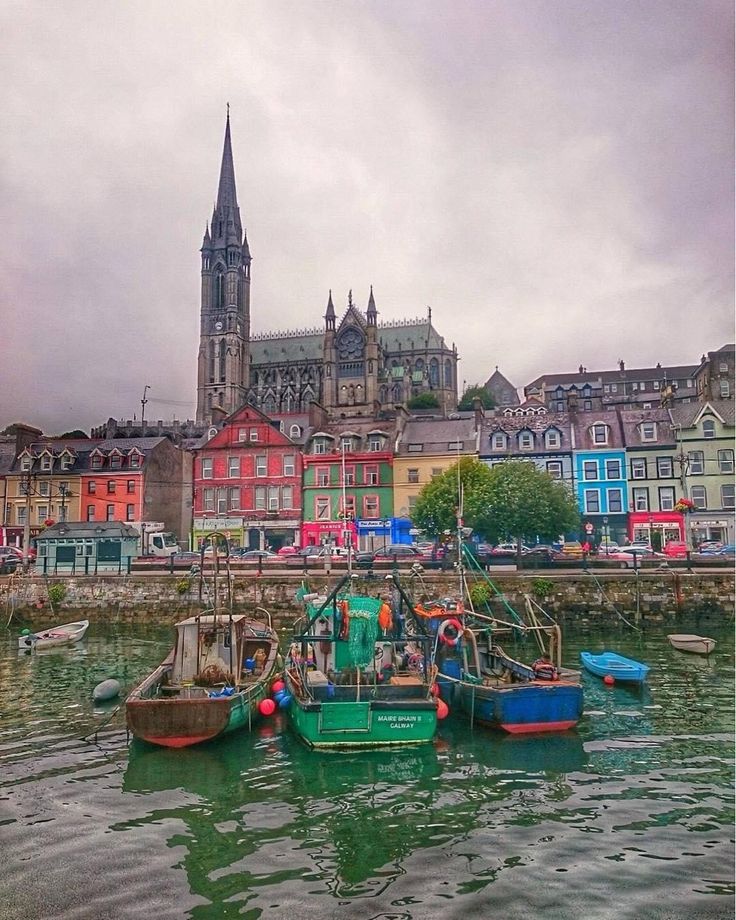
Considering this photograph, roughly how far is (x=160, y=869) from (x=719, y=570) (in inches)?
1394

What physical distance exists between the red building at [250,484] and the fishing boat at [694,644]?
1513 inches

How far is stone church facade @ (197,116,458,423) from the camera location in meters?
130

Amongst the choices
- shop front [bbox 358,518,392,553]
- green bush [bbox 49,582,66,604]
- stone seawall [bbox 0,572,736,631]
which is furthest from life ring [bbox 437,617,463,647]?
shop front [bbox 358,518,392,553]

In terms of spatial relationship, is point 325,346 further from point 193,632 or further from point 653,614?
point 193,632

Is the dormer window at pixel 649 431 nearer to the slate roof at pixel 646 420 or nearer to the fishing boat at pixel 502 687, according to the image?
the slate roof at pixel 646 420

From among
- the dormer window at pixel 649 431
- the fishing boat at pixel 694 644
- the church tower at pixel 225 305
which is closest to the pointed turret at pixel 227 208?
the church tower at pixel 225 305

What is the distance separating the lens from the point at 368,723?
16.4 m

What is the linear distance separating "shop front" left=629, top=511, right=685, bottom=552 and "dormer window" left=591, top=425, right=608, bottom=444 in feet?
22.4

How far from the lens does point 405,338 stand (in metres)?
143

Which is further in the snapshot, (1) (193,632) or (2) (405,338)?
(2) (405,338)

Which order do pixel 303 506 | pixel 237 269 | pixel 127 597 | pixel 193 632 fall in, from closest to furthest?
pixel 193 632 < pixel 127 597 < pixel 303 506 < pixel 237 269

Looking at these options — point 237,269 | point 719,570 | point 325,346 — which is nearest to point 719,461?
point 719,570

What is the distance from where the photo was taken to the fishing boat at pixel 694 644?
2805 cm

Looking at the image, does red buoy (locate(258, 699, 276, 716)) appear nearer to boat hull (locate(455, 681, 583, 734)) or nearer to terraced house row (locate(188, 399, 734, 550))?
boat hull (locate(455, 681, 583, 734))
